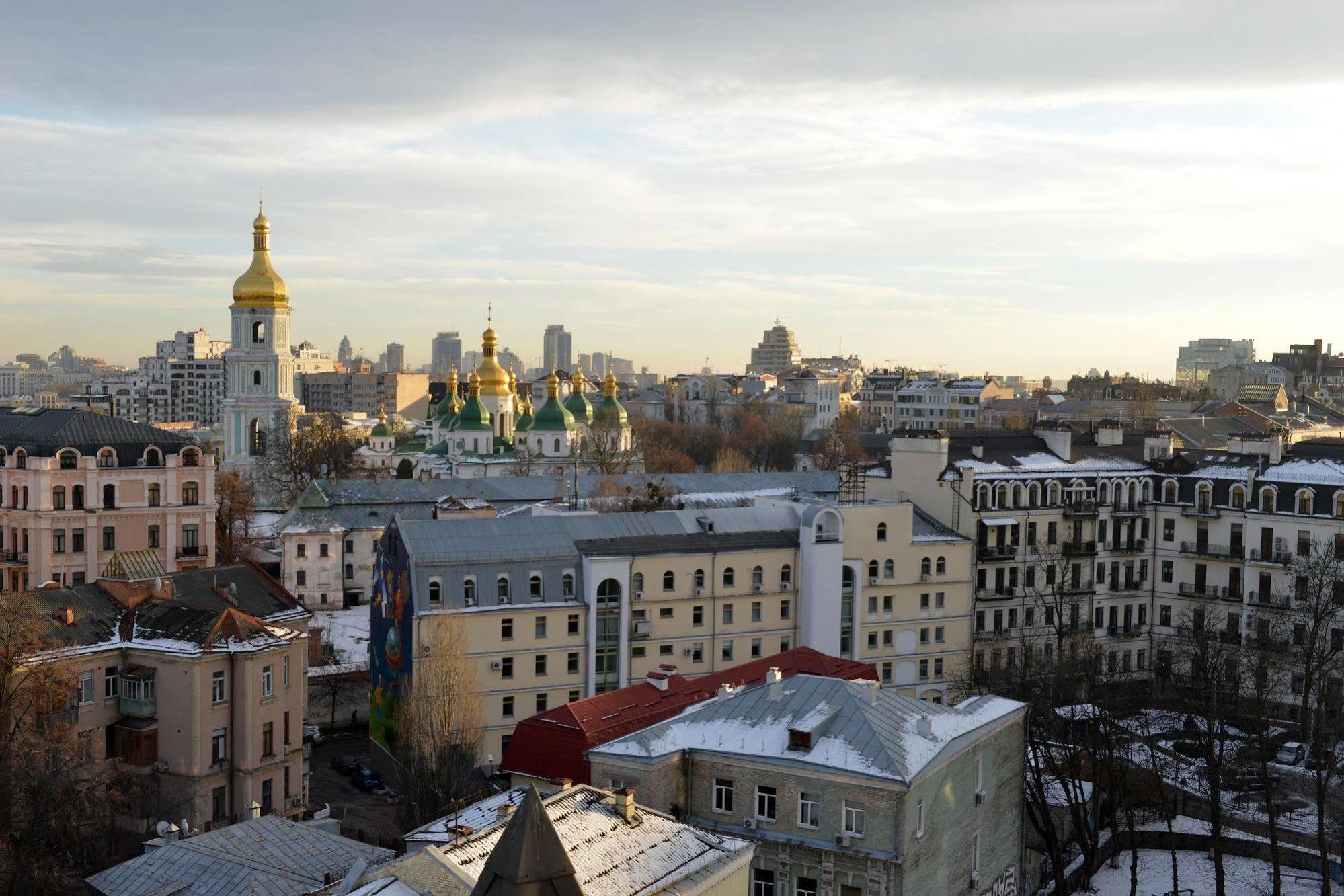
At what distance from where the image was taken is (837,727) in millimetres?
28172

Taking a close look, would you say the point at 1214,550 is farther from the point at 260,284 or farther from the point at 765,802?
the point at 260,284

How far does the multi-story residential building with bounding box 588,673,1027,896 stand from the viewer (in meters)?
26.7

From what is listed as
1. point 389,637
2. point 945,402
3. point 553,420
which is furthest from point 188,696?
point 945,402

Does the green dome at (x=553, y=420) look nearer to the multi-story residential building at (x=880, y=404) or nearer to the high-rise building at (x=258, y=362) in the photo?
the high-rise building at (x=258, y=362)

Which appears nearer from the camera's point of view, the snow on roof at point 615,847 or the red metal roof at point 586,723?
the snow on roof at point 615,847

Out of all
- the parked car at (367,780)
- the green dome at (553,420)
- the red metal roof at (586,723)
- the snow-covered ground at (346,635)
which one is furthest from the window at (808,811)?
the green dome at (553,420)

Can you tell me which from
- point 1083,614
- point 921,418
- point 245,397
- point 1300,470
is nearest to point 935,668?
point 1083,614

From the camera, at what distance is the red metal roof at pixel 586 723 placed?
→ 3009 cm

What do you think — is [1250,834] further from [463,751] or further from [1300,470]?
[463,751]

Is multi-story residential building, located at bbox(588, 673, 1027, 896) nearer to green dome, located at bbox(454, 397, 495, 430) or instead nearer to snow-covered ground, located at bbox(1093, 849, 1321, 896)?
snow-covered ground, located at bbox(1093, 849, 1321, 896)

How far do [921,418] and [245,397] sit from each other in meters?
84.1

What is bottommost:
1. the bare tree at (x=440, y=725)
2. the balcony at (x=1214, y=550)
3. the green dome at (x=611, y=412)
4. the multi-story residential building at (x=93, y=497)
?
the bare tree at (x=440, y=725)

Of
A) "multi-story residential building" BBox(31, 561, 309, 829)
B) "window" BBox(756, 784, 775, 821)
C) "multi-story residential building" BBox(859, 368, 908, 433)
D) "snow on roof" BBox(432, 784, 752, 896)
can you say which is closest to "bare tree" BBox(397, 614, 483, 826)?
"multi-story residential building" BBox(31, 561, 309, 829)

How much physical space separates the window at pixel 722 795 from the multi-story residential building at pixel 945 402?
405 feet
